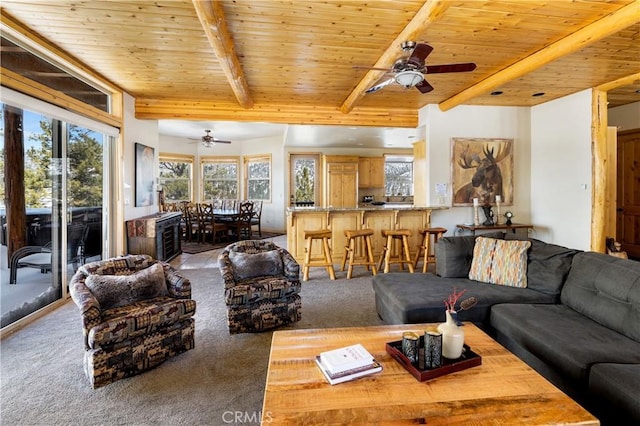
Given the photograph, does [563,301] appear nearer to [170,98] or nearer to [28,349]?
[28,349]

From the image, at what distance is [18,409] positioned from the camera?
6.20 feet

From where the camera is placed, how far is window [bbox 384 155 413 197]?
935cm

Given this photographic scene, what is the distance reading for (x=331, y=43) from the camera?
10.8 ft

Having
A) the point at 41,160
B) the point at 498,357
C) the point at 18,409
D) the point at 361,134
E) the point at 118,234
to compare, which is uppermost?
the point at 361,134

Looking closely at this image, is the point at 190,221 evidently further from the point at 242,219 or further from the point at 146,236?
the point at 146,236

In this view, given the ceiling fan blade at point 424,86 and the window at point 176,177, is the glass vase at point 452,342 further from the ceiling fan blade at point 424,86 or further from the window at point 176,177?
the window at point 176,177

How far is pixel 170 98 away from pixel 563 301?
5778 mm

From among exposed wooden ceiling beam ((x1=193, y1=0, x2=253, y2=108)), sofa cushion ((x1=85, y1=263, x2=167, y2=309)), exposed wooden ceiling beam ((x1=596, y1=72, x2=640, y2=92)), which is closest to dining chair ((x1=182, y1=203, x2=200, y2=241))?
exposed wooden ceiling beam ((x1=193, y1=0, x2=253, y2=108))

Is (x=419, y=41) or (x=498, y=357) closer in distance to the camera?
(x=498, y=357)

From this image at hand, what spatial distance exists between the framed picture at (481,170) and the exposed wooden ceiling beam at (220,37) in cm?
366

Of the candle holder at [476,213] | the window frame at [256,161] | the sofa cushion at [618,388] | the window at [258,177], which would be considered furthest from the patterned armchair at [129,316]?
the window at [258,177]

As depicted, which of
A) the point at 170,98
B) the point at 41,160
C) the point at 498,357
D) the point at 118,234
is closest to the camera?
the point at 498,357

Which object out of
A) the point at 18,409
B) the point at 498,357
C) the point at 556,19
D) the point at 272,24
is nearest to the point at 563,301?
the point at 498,357

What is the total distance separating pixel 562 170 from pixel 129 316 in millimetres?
5974
